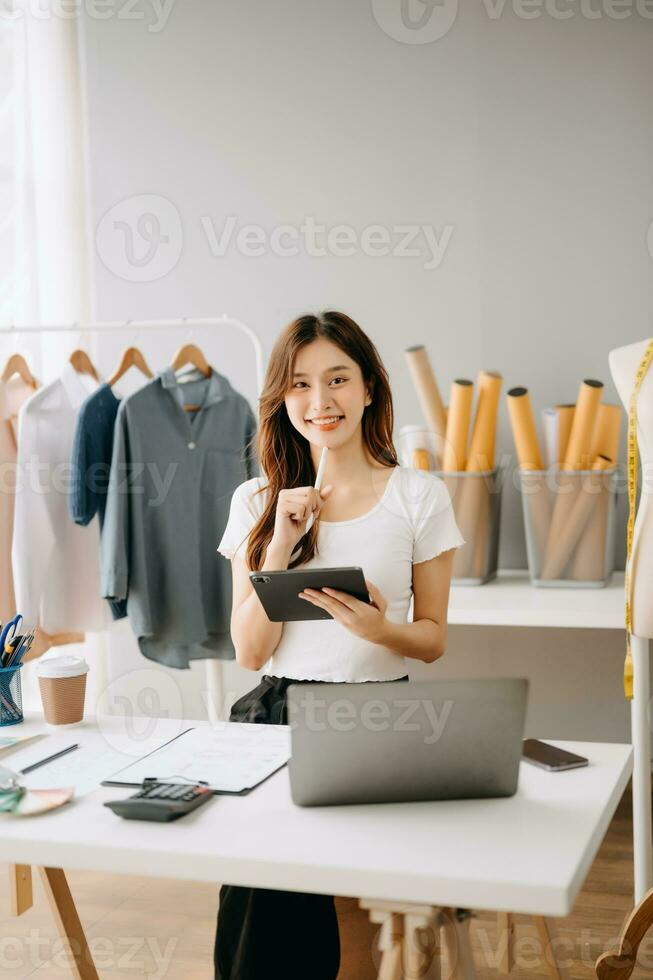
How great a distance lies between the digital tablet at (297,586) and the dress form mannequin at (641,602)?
0.91 metres

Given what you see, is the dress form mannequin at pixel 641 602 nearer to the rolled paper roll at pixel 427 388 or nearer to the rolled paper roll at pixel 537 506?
the rolled paper roll at pixel 537 506

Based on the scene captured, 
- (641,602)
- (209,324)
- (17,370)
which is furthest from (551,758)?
(17,370)

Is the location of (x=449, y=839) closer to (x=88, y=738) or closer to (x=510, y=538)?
(x=88, y=738)

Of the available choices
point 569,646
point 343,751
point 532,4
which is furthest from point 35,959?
point 532,4

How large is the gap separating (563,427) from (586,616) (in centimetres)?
59

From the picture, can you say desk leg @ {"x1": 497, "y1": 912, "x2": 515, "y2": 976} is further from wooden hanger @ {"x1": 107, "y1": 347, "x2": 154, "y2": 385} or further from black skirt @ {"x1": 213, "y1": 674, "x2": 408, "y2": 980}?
wooden hanger @ {"x1": 107, "y1": 347, "x2": 154, "y2": 385}

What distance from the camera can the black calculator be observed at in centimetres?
129

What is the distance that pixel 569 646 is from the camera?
133 inches

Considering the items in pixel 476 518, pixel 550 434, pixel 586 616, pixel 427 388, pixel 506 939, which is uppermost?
pixel 427 388

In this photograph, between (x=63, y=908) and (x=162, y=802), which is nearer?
(x=162, y=802)

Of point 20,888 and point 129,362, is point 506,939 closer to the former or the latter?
point 20,888

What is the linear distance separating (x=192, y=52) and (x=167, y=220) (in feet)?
1.89

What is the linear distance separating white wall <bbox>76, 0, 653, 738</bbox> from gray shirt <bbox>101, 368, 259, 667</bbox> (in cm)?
71

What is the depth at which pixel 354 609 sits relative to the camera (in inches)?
65.3
